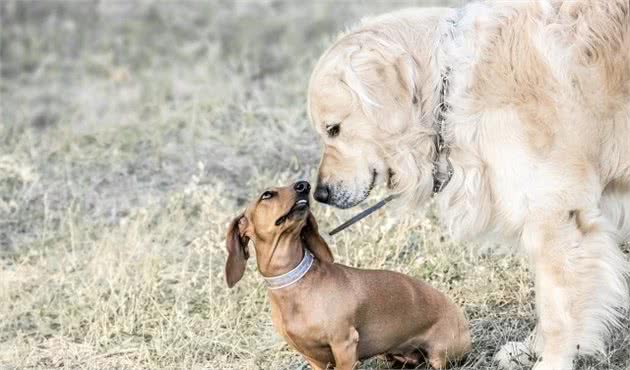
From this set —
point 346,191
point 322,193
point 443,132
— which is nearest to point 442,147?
point 443,132

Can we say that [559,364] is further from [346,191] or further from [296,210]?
[296,210]

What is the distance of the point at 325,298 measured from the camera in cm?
421

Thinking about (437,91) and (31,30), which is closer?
(437,91)

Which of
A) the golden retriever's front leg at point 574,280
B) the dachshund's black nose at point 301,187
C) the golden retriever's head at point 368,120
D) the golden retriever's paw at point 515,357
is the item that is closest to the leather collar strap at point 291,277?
the dachshund's black nose at point 301,187

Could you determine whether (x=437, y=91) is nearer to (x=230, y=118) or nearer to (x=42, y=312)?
(x=42, y=312)

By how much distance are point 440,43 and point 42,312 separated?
2453mm

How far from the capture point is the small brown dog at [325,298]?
420 centimetres

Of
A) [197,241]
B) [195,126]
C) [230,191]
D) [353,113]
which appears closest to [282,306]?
[353,113]

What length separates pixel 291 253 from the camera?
14.1ft

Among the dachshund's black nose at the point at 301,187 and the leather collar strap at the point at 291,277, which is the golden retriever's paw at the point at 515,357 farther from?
the dachshund's black nose at the point at 301,187

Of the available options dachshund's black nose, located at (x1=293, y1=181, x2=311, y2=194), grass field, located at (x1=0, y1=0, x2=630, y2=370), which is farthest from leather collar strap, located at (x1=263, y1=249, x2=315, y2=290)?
grass field, located at (x1=0, y1=0, x2=630, y2=370)

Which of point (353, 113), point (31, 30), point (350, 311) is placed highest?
point (353, 113)

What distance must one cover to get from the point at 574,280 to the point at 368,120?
3.37ft

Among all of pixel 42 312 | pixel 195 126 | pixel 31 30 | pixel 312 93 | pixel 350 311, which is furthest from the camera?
pixel 31 30
